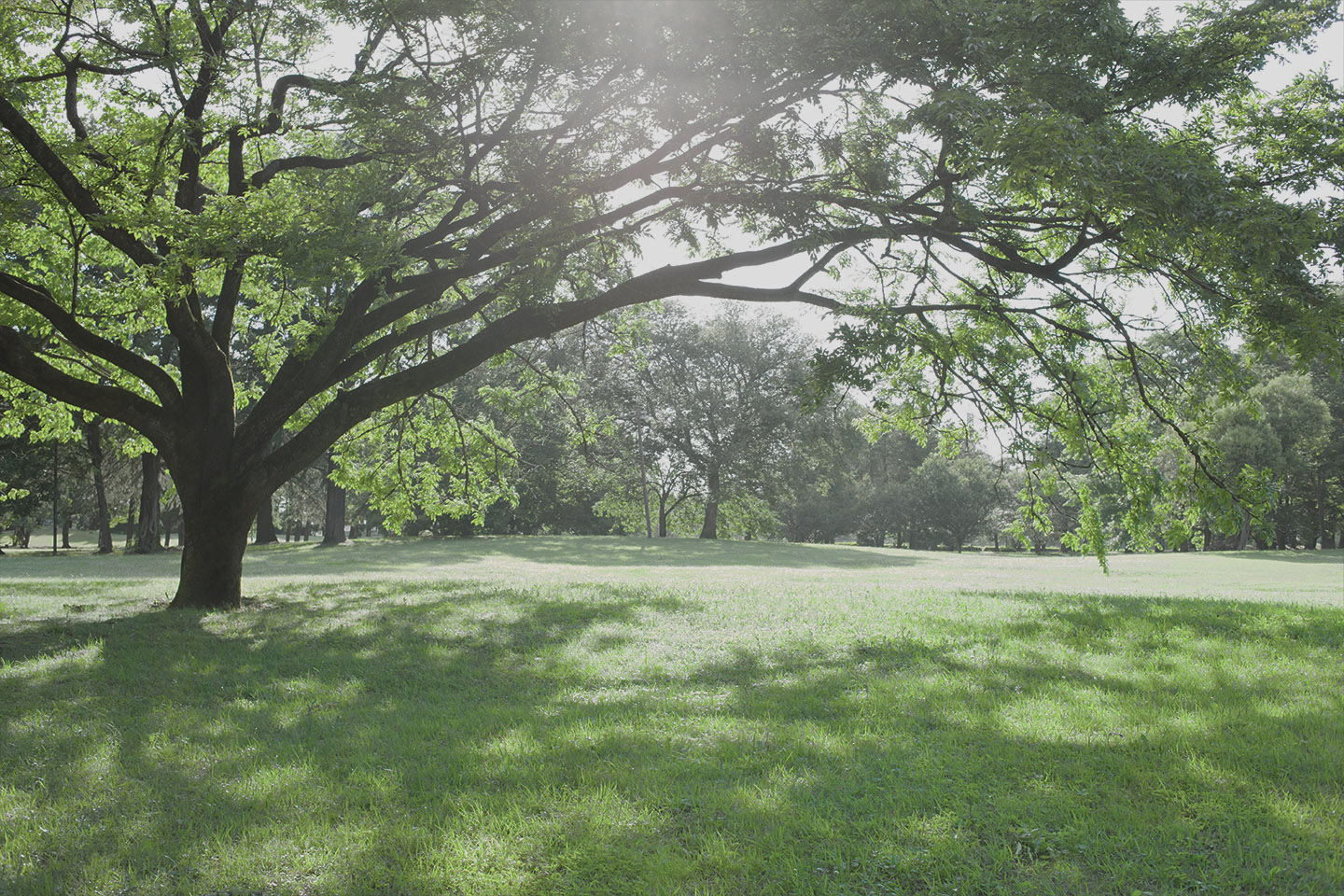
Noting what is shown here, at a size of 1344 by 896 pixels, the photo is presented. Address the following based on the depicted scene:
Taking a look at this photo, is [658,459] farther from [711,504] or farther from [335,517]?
[335,517]

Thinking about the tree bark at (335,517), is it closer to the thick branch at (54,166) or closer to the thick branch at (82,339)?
the thick branch at (82,339)

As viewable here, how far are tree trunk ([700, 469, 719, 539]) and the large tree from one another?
27.5 meters

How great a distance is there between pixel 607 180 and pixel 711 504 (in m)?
32.5

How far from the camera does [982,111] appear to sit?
6457mm

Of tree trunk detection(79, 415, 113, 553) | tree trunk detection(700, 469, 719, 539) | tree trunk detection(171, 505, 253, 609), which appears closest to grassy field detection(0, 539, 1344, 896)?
tree trunk detection(171, 505, 253, 609)

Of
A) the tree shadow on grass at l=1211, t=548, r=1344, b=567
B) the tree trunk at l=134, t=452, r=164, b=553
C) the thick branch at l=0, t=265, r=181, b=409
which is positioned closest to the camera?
the thick branch at l=0, t=265, r=181, b=409

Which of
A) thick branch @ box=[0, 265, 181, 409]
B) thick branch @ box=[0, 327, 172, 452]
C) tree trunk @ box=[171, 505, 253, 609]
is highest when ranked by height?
thick branch @ box=[0, 265, 181, 409]

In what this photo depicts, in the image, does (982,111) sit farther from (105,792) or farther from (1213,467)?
(105,792)

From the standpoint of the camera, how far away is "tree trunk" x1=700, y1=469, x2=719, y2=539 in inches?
Answer: 1582

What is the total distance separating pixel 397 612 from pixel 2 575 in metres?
14.2

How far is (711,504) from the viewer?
135 ft

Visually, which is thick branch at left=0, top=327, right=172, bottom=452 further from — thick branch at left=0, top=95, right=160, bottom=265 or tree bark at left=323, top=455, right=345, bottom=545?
tree bark at left=323, top=455, right=345, bottom=545

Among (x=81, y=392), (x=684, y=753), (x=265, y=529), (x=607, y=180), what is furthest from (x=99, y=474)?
(x=684, y=753)

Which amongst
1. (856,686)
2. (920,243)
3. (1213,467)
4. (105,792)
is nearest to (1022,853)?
(856,686)
